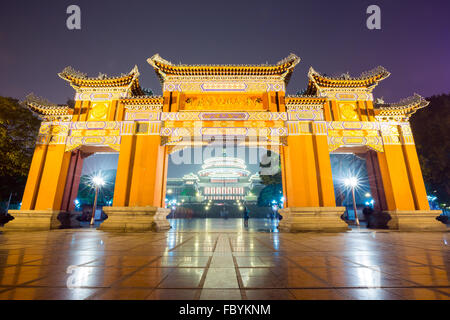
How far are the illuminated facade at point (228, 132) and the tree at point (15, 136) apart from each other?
2.92 feet

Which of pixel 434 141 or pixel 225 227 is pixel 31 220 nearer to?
pixel 225 227

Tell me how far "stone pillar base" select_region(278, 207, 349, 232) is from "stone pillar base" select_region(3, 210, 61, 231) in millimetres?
12775

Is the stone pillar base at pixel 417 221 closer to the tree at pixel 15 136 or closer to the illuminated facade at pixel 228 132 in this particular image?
the illuminated facade at pixel 228 132

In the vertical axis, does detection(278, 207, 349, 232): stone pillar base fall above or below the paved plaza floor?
above

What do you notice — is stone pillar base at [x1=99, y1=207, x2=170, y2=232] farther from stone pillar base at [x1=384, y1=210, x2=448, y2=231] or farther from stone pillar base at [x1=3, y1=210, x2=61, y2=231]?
stone pillar base at [x1=384, y1=210, x2=448, y2=231]

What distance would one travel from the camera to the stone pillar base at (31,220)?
10.7 m

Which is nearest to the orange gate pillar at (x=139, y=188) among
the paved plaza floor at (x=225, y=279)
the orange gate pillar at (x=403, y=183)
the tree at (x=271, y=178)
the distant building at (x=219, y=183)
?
the paved plaza floor at (x=225, y=279)

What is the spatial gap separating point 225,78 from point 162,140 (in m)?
5.52

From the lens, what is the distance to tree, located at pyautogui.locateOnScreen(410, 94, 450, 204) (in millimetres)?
17406

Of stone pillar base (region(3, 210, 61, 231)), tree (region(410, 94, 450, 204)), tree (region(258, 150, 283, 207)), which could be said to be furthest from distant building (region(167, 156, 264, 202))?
stone pillar base (region(3, 210, 61, 231))

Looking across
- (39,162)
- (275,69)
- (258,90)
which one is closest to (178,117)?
(258,90)

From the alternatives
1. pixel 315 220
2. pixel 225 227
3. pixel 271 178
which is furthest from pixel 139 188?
pixel 271 178
